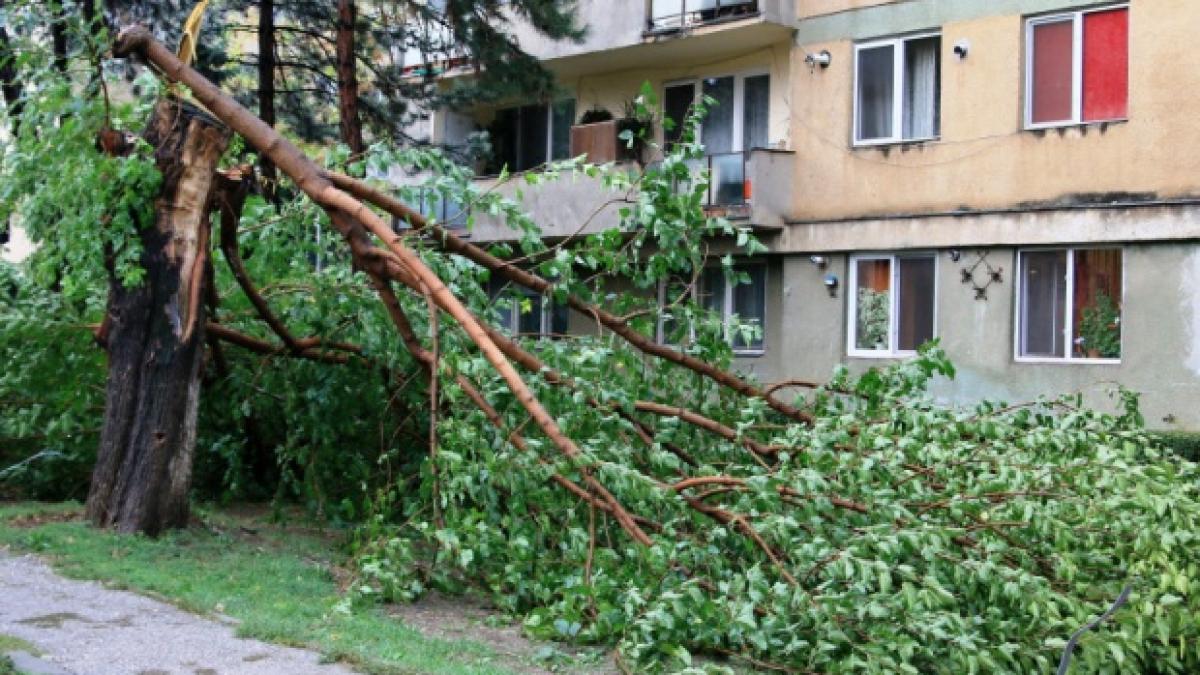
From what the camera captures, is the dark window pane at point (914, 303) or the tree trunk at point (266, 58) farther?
the dark window pane at point (914, 303)

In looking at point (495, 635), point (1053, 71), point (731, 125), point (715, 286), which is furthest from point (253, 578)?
point (731, 125)

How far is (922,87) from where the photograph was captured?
20672mm

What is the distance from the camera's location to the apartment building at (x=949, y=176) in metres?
17.8

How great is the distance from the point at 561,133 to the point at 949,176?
28.7 ft

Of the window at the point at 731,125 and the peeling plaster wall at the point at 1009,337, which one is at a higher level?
the window at the point at 731,125

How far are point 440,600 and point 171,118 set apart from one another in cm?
381

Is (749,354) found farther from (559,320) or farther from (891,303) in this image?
(559,320)

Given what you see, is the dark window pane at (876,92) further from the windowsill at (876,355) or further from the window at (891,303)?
the windowsill at (876,355)

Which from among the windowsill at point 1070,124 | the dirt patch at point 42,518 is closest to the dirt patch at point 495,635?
the dirt patch at point 42,518

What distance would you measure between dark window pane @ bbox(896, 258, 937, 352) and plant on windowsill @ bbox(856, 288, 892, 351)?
0.72 feet

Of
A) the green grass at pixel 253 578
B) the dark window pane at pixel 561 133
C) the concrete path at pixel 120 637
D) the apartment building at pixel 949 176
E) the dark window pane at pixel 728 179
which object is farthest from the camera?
the dark window pane at pixel 561 133

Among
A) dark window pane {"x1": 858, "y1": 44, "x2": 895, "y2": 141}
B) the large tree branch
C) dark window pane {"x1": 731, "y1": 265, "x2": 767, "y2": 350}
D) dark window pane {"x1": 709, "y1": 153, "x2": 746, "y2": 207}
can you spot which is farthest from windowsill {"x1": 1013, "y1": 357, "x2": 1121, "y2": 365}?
the large tree branch

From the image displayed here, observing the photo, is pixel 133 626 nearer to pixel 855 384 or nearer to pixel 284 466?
pixel 284 466

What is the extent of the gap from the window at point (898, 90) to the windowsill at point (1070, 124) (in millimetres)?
1536
